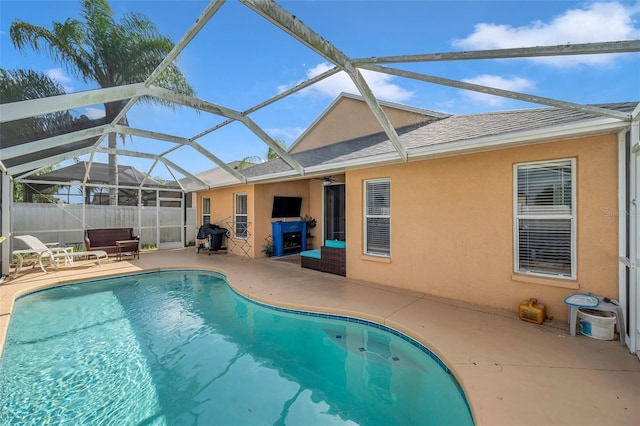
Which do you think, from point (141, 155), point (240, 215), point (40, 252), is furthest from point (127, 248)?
point (240, 215)

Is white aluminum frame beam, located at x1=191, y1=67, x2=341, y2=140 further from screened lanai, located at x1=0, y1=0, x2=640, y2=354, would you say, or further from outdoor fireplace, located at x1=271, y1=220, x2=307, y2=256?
outdoor fireplace, located at x1=271, y1=220, x2=307, y2=256

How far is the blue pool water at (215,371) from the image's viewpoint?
9.82ft

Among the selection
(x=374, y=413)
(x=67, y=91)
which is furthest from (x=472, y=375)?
(x=67, y=91)

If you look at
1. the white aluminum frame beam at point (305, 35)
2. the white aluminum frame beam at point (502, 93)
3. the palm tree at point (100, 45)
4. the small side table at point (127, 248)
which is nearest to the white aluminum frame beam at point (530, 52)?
the white aluminum frame beam at point (502, 93)

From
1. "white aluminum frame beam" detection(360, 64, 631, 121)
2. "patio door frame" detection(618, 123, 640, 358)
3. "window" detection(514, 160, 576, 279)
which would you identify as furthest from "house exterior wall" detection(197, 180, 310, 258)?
"patio door frame" detection(618, 123, 640, 358)

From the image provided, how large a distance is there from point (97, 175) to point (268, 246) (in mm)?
8098

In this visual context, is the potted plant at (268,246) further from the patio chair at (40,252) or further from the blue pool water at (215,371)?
the patio chair at (40,252)

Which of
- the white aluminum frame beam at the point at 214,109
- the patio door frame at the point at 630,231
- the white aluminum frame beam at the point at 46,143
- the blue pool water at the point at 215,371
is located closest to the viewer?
the blue pool water at the point at 215,371

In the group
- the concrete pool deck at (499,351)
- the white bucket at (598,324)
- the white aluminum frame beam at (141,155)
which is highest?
the white aluminum frame beam at (141,155)

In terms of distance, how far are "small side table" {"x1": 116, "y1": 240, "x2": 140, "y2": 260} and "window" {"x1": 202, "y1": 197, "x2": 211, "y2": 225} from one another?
3442 millimetres

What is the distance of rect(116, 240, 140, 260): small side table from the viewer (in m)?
10.7

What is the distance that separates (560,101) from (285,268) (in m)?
7.59

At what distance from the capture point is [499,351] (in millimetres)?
3607

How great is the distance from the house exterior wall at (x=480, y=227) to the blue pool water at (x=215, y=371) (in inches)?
82.8
